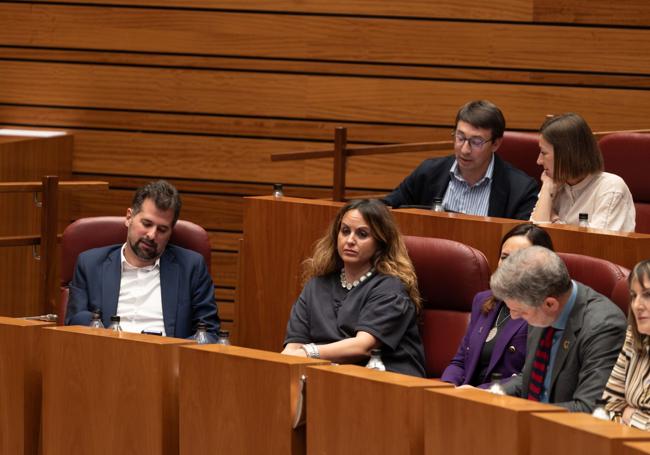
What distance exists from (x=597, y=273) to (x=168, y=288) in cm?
152

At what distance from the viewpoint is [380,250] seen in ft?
12.4

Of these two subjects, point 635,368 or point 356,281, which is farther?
point 356,281

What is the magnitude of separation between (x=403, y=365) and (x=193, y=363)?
3.12 ft

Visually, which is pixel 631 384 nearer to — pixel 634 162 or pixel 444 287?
pixel 444 287

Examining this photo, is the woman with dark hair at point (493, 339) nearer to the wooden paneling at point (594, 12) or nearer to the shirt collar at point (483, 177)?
the shirt collar at point (483, 177)

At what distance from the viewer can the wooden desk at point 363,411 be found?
2531 millimetres

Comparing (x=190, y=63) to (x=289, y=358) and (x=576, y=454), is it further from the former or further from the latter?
(x=576, y=454)

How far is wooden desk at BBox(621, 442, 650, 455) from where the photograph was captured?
2.05 metres

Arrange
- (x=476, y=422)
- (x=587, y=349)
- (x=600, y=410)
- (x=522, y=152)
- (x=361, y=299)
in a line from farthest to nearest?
(x=522, y=152) → (x=361, y=299) → (x=587, y=349) → (x=600, y=410) → (x=476, y=422)

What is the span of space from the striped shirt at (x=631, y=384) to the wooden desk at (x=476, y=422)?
38cm

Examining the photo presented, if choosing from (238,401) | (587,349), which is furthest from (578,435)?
(238,401)

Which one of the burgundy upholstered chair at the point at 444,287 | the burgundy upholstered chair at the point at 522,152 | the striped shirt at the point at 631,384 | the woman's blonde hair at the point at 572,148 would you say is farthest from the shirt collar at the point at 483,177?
the striped shirt at the point at 631,384

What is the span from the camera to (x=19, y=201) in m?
6.18

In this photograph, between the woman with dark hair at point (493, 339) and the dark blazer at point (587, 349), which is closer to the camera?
the dark blazer at point (587, 349)
